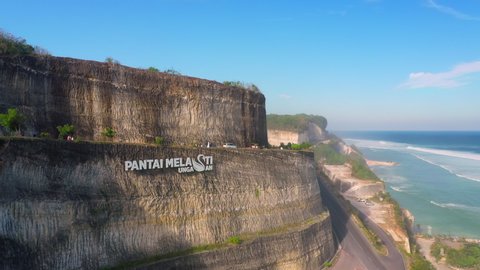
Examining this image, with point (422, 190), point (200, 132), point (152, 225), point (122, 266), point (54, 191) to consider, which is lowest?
point (422, 190)

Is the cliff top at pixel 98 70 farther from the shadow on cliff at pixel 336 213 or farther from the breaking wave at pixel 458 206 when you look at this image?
the breaking wave at pixel 458 206

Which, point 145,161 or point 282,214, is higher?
point 145,161

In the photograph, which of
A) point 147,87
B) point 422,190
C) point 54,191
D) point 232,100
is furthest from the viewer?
point 422,190

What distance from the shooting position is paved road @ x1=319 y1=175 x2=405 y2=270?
34284mm

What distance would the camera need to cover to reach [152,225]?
22.4 meters

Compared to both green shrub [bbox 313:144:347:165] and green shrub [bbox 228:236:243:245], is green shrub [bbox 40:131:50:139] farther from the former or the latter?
green shrub [bbox 313:144:347:165]

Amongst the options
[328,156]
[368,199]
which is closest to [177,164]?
[368,199]

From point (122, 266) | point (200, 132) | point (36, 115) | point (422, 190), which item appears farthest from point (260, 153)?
point (422, 190)

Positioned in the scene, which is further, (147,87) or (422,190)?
(422,190)

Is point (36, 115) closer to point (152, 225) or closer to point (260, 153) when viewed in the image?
point (152, 225)

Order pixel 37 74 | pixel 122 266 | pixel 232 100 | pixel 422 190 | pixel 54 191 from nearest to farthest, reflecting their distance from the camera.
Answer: pixel 54 191 < pixel 122 266 < pixel 37 74 < pixel 232 100 < pixel 422 190

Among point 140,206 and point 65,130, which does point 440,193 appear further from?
point 65,130

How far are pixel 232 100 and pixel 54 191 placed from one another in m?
16.5

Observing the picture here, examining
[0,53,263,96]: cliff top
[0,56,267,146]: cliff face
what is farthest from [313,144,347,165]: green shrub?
[0,53,263,96]: cliff top
